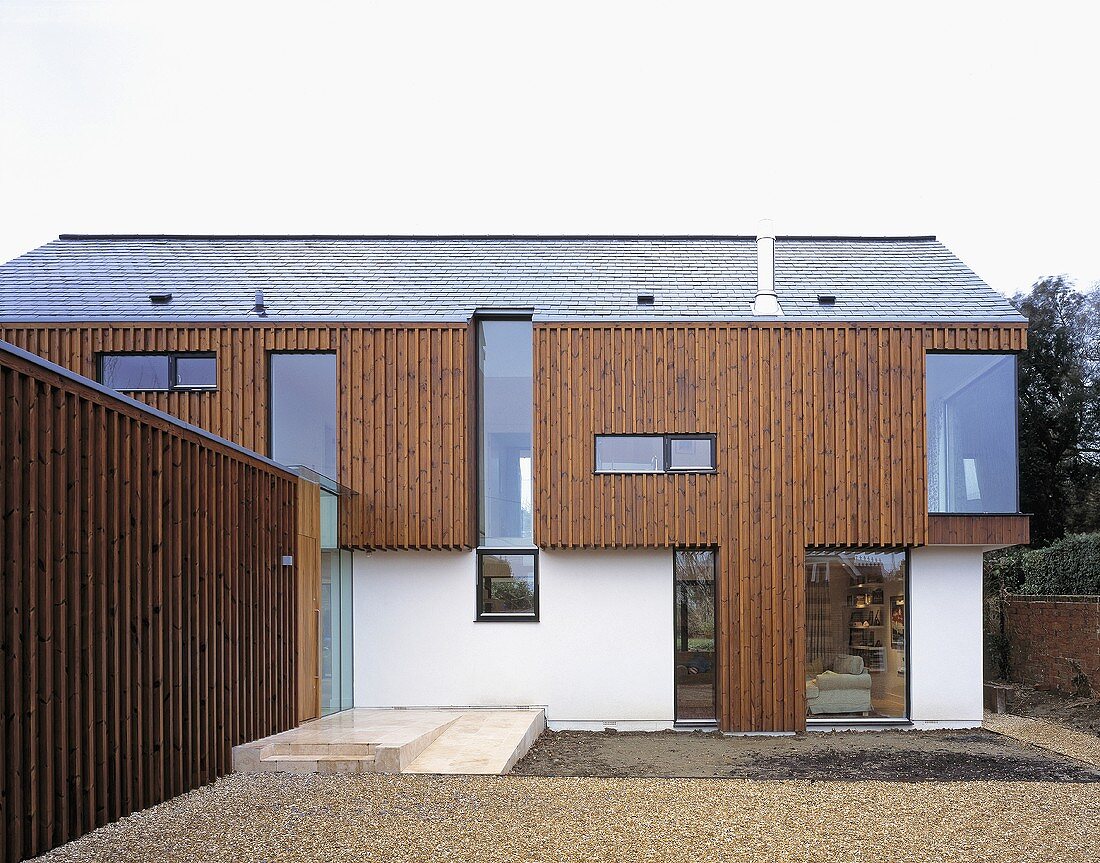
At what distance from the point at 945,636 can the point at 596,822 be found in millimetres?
7663

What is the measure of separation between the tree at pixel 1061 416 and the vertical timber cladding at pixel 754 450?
462 inches

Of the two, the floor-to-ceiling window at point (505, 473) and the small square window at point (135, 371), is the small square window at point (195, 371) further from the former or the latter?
the floor-to-ceiling window at point (505, 473)

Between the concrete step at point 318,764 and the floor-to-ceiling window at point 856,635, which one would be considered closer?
the concrete step at point 318,764

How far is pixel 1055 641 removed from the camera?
1580cm

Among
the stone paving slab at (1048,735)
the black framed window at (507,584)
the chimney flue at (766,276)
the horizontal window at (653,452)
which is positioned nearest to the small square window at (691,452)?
the horizontal window at (653,452)

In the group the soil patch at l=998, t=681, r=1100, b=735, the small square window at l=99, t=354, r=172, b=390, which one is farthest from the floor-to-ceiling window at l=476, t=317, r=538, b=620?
the soil patch at l=998, t=681, r=1100, b=735

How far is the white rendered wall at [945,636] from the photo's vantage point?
12953 millimetres

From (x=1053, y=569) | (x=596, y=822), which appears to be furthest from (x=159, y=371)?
(x=1053, y=569)

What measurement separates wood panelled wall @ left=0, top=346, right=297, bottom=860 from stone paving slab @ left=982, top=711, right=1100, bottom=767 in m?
8.08

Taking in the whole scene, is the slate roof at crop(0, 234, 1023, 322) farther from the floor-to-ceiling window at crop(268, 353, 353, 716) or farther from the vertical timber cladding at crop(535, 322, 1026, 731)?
the floor-to-ceiling window at crop(268, 353, 353, 716)

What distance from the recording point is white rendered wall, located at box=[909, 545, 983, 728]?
13.0 m

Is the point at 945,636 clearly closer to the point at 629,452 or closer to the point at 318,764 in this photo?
the point at 629,452

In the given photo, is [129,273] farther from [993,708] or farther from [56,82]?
[993,708]

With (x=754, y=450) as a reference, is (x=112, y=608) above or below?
Answer: below
